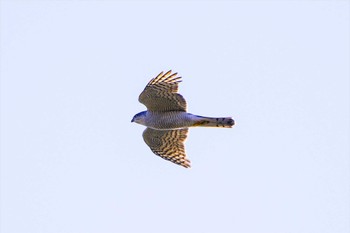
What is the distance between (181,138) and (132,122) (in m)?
1.23

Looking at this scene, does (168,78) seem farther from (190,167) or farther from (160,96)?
(190,167)

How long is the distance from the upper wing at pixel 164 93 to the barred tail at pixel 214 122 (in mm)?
457

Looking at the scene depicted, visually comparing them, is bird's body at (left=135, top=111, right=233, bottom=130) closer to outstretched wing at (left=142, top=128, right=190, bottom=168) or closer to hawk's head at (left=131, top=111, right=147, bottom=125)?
hawk's head at (left=131, top=111, right=147, bottom=125)

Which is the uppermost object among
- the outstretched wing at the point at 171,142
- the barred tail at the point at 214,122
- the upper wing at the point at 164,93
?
the upper wing at the point at 164,93

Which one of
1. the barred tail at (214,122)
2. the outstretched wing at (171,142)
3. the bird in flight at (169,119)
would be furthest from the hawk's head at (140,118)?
the barred tail at (214,122)

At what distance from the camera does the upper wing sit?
19.5 meters

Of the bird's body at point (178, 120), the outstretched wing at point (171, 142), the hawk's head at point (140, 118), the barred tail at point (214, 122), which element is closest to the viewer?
the barred tail at point (214, 122)

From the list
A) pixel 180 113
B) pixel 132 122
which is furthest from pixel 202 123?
pixel 132 122

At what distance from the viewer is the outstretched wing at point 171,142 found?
2050 cm

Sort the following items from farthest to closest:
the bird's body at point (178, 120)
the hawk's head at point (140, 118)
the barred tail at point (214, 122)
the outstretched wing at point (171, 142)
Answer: the outstretched wing at point (171, 142)
the hawk's head at point (140, 118)
the bird's body at point (178, 120)
the barred tail at point (214, 122)

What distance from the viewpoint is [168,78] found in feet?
64.2

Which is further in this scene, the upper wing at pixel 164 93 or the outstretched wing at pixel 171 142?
the outstretched wing at pixel 171 142

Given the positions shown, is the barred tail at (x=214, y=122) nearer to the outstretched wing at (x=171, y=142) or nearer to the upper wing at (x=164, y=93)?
the upper wing at (x=164, y=93)

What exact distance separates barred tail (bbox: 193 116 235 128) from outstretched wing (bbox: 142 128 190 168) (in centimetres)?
95
